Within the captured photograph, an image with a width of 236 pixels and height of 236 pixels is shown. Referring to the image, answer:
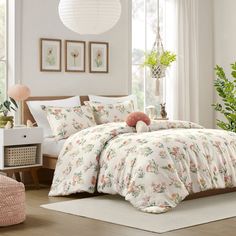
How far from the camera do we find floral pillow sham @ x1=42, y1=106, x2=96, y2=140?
659 centimetres

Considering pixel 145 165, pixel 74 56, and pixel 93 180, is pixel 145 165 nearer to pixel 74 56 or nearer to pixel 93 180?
pixel 93 180

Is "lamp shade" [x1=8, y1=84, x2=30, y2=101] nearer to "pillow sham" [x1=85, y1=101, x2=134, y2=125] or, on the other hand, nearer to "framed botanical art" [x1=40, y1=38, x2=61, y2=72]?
"framed botanical art" [x1=40, y1=38, x2=61, y2=72]

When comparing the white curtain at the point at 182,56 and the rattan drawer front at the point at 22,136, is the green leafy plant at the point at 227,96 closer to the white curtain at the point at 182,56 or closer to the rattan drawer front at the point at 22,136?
the white curtain at the point at 182,56

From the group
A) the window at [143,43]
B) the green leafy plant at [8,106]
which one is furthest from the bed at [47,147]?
the window at [143,43]

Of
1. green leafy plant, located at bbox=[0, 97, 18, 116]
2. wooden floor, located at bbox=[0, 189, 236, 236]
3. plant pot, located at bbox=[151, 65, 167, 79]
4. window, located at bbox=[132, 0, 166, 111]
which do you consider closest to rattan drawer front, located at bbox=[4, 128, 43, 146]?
green leafy plant, located at bbox=[0, 97, 18, 116]

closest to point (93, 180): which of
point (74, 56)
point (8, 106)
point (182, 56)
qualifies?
point (8, 106)

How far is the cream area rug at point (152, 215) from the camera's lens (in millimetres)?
4656

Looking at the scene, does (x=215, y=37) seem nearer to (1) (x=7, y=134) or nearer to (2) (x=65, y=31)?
(2) (x=65, y=31)

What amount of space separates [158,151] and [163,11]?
12.0ft

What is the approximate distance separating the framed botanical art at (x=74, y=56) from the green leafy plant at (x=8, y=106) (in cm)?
85

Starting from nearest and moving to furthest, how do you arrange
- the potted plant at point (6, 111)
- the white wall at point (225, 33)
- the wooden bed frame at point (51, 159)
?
the wooden bed frame at point (51, 159) < the potted plant at point (6, 111) < the white wall at point (225, 33)

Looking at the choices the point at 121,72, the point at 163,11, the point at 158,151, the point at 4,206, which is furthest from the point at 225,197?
the point at 163,11

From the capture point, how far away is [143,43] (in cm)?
839

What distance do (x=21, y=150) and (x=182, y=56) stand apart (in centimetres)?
304
